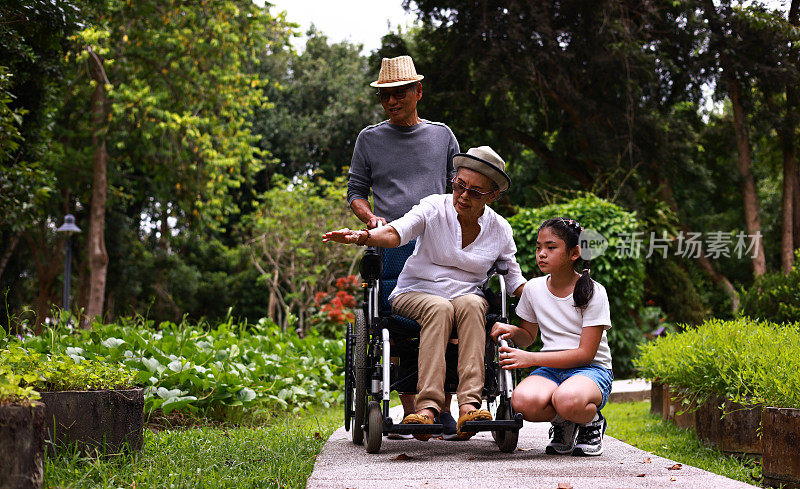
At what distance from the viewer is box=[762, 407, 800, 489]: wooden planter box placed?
108 inches

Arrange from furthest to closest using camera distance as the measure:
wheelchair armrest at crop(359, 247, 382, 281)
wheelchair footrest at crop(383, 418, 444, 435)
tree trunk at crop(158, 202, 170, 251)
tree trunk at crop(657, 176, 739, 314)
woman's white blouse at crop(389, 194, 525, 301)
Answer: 1. tree trunk at crop(158, 202, 170, 251)
2. tree trunk at crop(657, 176, 739, 314)
3. woman's white blouse at crop(389, 194, 525, 301)
4. wheelchair armrest at crop(359, 247, 382, 281)
5. wheelchair footrest at crop(383, 418, 444, 435)

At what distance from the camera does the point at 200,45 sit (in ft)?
43.2

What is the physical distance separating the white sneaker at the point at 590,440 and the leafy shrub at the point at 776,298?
10.5ft

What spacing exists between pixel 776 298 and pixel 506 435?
3994 mm

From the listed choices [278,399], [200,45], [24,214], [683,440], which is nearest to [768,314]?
[683,440]

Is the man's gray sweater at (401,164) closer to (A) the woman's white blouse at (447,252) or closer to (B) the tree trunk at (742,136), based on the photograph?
(A) the woman's white blouse at (447,252)

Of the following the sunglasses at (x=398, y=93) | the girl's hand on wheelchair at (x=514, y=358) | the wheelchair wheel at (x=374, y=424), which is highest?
the sunglasses at (x=398, y=93)

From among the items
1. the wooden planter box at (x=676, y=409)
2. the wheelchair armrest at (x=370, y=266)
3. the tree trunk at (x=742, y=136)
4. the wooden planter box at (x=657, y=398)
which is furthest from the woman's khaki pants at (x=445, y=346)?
the tree trunk at (x=742, y=136)

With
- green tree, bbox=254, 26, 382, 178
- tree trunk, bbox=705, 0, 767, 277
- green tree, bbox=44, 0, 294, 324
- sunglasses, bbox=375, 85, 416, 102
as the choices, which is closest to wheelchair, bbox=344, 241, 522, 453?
sunglasses, bbox=375, 85, 416, 102

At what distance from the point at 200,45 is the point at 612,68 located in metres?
6.86

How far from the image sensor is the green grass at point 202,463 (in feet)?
8.87

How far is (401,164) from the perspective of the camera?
4.24 meters

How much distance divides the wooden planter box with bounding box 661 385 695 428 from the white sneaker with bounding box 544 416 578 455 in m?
1.04

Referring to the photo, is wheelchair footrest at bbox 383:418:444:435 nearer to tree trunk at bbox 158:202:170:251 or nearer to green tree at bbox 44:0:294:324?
green tree at bbox 44:0:294:324
